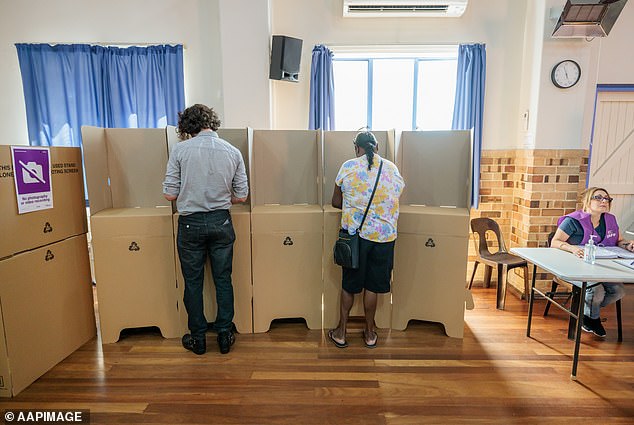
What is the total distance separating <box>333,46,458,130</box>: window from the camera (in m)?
4.20

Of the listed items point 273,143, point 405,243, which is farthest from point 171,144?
point 405,243

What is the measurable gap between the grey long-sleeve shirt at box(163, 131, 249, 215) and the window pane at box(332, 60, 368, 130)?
2.07 m

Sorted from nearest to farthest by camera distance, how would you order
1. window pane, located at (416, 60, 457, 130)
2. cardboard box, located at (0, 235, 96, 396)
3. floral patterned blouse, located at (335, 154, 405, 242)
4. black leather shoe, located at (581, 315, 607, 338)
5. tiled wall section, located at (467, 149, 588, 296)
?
cardboard box, located at (0, 235, 96, 396), floral patterned blouse, located at (335, 154, 405, 242), black leather shoe, located at (581, 315, 607, 338), tiled wall section, located at (467, 149, 588, 296), window pane, located at (416, 60, 457, 130)

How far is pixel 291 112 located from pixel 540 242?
114 inches

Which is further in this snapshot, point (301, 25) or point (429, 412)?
point (301, 25)

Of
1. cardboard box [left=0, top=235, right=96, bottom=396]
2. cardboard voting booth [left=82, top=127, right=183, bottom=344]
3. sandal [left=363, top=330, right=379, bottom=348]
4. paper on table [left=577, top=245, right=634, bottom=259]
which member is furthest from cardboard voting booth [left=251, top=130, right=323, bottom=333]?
paper on table [left=577, top=245, right=634, bottom=259]

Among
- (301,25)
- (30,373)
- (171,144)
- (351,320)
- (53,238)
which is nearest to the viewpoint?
(30,373)

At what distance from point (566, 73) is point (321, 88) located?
2.32 meters

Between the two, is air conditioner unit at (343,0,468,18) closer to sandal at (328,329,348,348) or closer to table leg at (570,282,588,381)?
table leg at (570,282,588,381)

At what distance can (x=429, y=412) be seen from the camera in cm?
201

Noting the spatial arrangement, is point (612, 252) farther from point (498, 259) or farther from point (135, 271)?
point (135, 271)

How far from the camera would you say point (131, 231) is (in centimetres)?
268

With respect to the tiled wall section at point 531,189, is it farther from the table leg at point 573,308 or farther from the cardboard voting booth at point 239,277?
the cardboard voting booth at point 239,277

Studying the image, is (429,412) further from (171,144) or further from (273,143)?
(171,144)
